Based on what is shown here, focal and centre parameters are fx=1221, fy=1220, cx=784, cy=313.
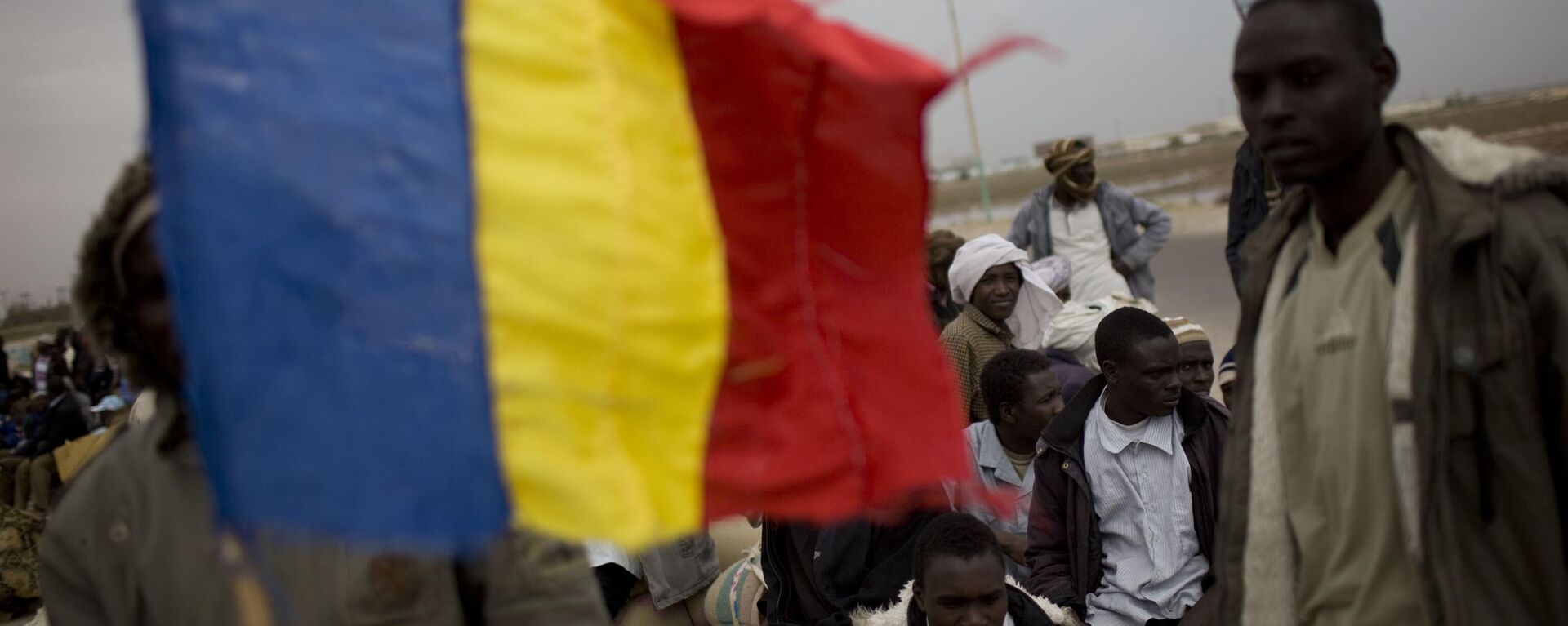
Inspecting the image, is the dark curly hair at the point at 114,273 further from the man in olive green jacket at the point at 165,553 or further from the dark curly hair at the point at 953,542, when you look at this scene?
the dark curly hair at the point at 953,542

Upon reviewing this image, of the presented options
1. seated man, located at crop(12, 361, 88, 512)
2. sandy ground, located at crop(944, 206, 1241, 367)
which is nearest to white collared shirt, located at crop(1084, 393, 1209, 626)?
sandy ground, located at crop(944, 206, 1241, 367)

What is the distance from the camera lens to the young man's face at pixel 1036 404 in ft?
16.6

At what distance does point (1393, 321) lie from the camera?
2207 mm

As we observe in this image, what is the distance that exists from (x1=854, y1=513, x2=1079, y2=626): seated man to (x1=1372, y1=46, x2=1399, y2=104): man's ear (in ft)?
6.48

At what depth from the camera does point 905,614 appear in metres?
4.25

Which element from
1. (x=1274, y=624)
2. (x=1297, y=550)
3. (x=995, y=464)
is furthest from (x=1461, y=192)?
(x=995, y=464)

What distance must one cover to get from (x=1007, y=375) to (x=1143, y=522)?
42.4 inches

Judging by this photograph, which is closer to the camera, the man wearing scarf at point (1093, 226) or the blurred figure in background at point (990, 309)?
the blurred figure in background at point (990, 309)

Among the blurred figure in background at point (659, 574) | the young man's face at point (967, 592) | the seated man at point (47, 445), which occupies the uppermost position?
the young man's face at point (967, 592)

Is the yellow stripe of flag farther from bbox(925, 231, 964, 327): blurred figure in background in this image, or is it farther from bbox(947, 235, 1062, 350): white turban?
bbox(925, 231, 964, 327): blurred figure in background

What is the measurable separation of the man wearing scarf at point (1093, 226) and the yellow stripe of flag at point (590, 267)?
6.71m

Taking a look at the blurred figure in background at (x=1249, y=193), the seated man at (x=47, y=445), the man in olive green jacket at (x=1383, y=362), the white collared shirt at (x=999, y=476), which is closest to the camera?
the man in olive green jacket at (x=1383, y=362)

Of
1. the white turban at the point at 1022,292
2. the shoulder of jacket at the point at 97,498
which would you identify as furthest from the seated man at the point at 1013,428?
the shoulder of jacket at the point at 97,498

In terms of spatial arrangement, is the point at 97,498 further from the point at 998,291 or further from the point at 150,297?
the point at 998,291
